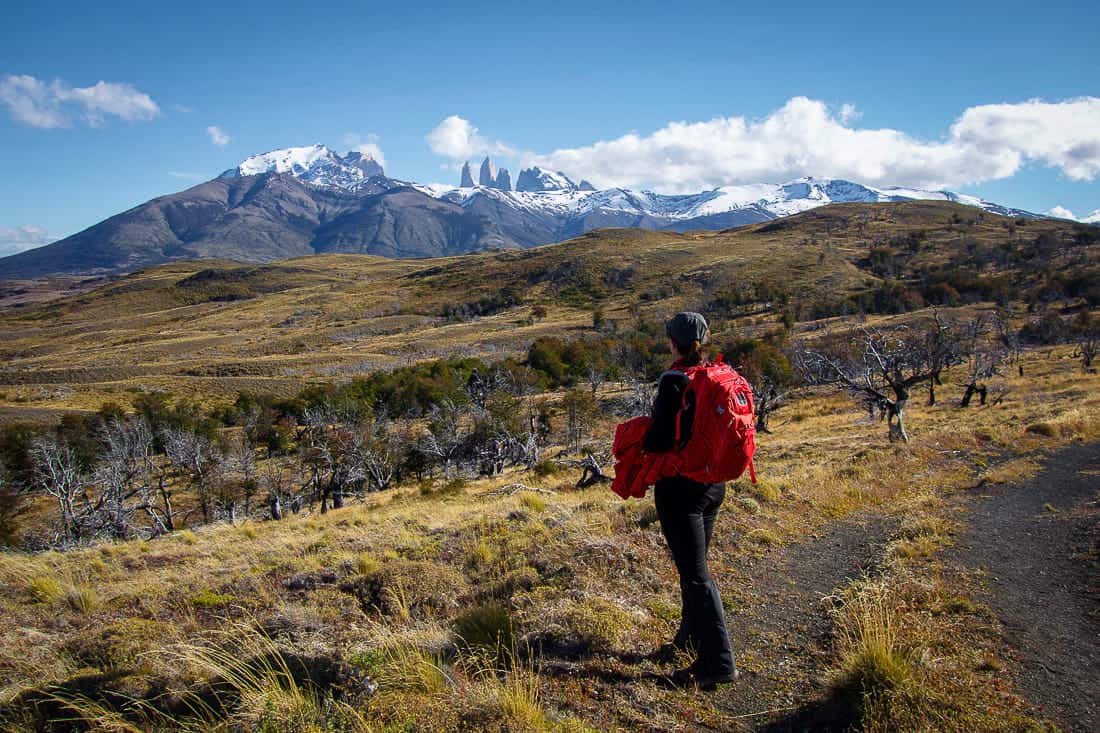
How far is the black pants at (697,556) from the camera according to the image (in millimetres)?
3736

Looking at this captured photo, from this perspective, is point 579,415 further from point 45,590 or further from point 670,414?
point 670,414

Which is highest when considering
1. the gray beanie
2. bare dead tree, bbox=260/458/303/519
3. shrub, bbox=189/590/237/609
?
the gray beanie

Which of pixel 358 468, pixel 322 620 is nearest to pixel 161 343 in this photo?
pixel 358 468

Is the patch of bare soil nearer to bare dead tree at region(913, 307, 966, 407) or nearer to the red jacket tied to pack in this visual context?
the red jacket tied to pack

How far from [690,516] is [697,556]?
0.30 meters

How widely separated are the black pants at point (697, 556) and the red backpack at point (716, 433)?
22 cm

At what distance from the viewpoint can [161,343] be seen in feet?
384

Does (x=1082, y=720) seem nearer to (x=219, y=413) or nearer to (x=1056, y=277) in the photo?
(x=219, y=413)

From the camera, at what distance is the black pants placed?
12.3 feet

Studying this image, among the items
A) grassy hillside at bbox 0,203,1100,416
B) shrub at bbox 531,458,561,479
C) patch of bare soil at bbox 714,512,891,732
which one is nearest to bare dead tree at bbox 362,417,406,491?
shrub at bbox 531,458,561,479

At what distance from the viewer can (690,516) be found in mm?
3732

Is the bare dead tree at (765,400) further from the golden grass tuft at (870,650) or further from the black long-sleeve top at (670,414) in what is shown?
the black long-sleeve top at (670,414)

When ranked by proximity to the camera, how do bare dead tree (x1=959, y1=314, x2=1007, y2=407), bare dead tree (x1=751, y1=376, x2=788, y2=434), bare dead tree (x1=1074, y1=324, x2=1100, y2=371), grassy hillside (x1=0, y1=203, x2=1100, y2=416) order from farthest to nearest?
grassy hillside (x1=0, y1=203, x2=1100, y2=416), bare dead tree (x1=1074, y1=324, x2=1100, y2=371), bare dead tree (x1=959, y1=314, x2=1007, y2=407), bare dead tree (x1=751, y1=376, x2=788, y2=434)

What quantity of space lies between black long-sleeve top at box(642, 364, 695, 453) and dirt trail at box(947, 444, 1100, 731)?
2.77 metres
